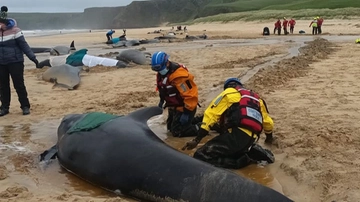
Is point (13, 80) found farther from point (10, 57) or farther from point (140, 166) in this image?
point (140, 166)

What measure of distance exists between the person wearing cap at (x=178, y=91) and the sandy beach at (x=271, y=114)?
0.26 meters

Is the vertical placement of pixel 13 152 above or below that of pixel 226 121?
below

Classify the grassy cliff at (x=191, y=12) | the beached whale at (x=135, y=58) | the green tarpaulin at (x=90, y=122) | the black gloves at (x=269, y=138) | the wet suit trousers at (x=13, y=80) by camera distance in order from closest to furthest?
the green tarpaulin at (x=90, y=122)
the black gloves at (x=269, y=138)
the wet suit trousers at (x=13, y=80)
the beached whale at (x=135, y=58)
the grassy cliff at (x=191, y=12)

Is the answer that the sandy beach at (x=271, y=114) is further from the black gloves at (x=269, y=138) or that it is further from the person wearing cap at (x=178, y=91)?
the person wearing cap at (x=178, y=91)

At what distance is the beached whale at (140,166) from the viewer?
4.34 meters

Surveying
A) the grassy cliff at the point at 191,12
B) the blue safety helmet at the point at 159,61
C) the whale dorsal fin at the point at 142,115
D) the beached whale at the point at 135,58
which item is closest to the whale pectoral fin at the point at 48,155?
the whale dorsal fin at the point at 142,115

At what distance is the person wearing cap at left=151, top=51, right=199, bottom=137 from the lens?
295 inches

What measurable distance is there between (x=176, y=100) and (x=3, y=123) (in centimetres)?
364

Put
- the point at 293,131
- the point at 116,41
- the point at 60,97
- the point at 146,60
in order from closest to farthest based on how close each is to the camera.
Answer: the point at 293,131 < the point at 60,97 < the point at 146,60 < the point at 116,41

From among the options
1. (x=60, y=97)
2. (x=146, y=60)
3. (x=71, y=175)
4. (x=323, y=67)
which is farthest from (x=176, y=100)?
(x=146, y=60)

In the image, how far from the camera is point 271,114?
8.71 meters

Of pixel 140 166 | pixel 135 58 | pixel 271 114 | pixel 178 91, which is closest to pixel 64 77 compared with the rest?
pixel 135 58

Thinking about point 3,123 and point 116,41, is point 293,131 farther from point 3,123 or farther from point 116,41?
point 116,41

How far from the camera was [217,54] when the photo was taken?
2045 centimetres
